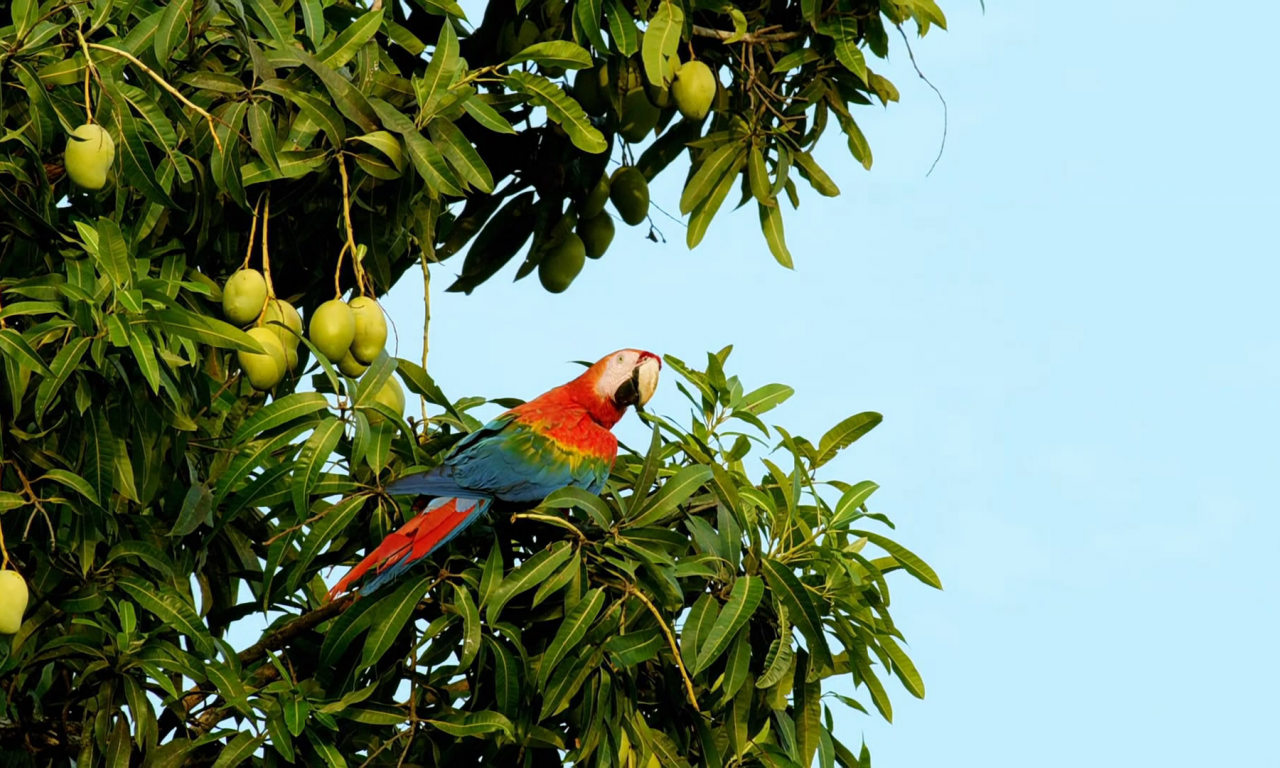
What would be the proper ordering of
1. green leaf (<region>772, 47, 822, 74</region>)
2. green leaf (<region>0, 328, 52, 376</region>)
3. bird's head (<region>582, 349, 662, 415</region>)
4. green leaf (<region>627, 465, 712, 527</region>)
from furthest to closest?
green leaf (<region>772, 47, 822, 74</region>), bird's head (<region>582, 349, 662, 415</region>), green leaf (<region>627, 465, 712, 527</region>), green leaf (<region>0, 328, 52, 376</region>)

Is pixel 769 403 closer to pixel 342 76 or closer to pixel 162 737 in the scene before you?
pixel 342 76

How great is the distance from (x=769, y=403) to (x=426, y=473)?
752 millimetres

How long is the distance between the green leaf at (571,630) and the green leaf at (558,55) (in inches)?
39.3

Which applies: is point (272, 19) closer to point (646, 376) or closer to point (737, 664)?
point (646, 376)

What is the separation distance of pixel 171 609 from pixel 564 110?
117cm

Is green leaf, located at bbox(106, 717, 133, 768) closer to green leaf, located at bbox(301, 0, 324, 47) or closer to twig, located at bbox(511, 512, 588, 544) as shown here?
twig, located at bbox(511, 512, 588, 544)

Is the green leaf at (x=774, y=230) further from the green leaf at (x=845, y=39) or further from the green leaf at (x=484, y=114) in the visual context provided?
the green leaf at (x=484, y=114)

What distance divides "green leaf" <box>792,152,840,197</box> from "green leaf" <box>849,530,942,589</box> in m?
1.11

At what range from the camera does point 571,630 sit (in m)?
2.78

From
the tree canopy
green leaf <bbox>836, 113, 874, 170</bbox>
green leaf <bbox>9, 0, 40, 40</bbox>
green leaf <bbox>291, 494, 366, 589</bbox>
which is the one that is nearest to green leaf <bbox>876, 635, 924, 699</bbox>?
the tree canopy

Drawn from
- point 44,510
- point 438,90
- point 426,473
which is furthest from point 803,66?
point 44,510

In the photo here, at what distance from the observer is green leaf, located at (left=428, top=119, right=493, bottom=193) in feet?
9.58

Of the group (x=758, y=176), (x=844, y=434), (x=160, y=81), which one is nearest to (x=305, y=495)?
(x=160, y=81)

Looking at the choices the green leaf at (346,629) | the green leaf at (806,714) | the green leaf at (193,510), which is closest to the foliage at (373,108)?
the green leaf at (193,510)
